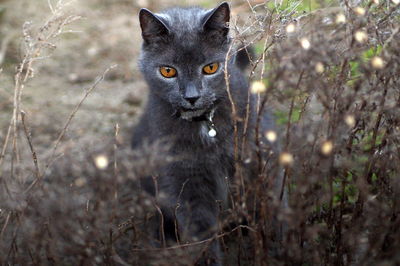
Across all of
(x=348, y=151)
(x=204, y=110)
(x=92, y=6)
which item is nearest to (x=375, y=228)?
(x=348, y=151)

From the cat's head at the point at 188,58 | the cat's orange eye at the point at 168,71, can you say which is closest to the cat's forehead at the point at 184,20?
the cat's head at the point at 188,58

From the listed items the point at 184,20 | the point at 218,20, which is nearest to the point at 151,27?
the point at 184,20

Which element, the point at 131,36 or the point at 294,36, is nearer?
the point at 294,36

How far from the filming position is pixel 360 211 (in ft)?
6.95

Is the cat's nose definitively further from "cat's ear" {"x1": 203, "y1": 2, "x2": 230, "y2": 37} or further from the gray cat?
"cat's ear" {"x1": 203, "y1": 2, "x2": 230, "y2": 37}

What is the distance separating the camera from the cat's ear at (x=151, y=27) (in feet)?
8.82

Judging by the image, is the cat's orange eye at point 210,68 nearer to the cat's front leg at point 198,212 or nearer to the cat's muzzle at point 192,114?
the cat's muzzle at point 192,114

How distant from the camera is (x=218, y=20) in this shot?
8.73 feet

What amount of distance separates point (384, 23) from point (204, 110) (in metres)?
1.11

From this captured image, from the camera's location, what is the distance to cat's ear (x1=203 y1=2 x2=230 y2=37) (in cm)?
256

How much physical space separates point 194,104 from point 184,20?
584 millimetres

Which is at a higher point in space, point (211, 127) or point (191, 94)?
point (191, 94)

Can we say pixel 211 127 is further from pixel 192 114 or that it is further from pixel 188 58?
pixel 188 58

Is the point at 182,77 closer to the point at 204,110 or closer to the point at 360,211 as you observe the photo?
the point at 204,110
